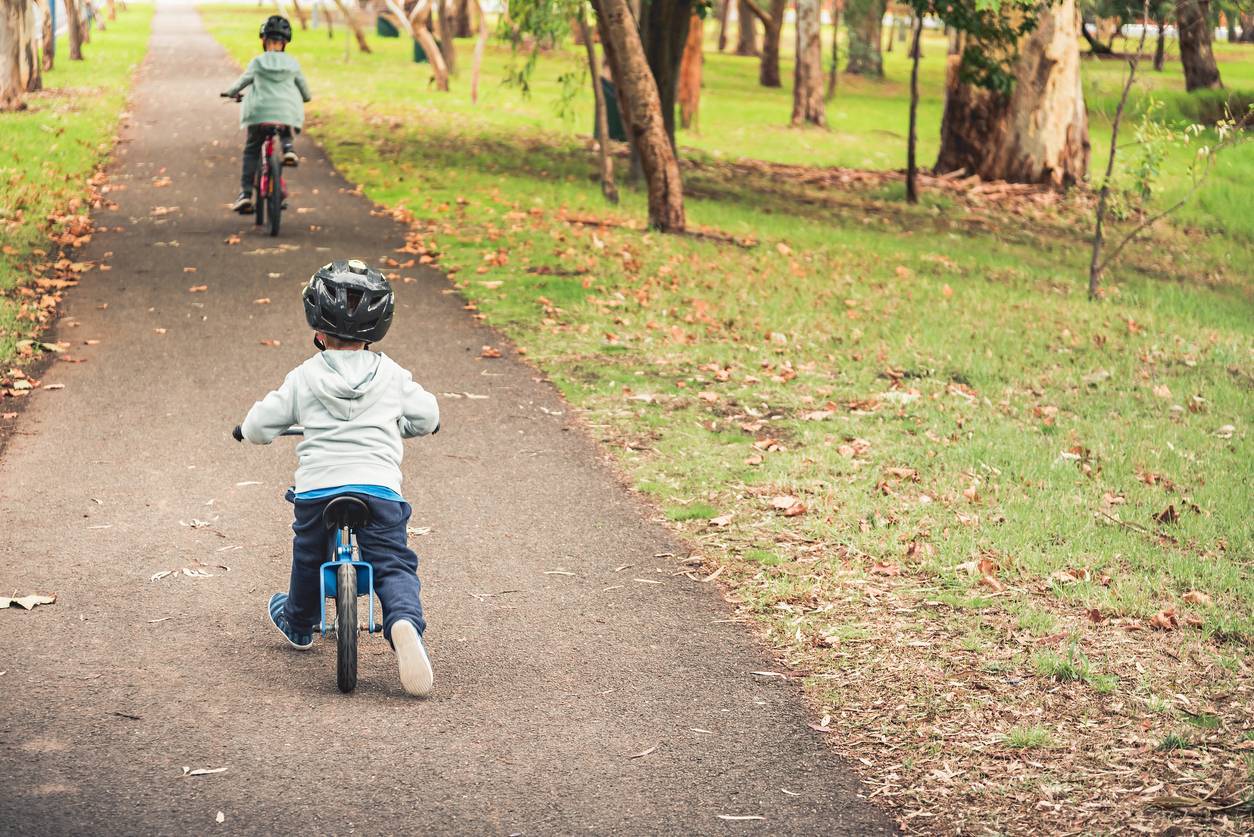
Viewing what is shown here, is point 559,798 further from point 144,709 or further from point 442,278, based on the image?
point 442,278

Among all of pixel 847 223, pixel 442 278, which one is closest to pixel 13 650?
pixel 442 278

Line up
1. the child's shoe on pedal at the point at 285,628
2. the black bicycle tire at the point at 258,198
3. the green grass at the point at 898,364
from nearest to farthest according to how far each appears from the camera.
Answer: the child's shoe on pedal at the point at 285,628, the green grass at the point at 898,364, the black bicycle tire at the point at 258,198

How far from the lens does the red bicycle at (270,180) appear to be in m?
12.7

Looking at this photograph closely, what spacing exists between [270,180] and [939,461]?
7842 millimetres

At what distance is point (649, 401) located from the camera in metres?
8.80

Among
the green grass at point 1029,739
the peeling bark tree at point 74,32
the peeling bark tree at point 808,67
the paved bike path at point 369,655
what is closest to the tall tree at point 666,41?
the paved bike path at point 369,655

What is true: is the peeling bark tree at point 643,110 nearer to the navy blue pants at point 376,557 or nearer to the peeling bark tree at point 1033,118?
the peeling bark tree at point 1033,118

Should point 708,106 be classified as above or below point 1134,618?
above

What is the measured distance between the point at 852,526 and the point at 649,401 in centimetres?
244

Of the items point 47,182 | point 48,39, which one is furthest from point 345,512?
point 48,39

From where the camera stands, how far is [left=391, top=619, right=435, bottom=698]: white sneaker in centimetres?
455

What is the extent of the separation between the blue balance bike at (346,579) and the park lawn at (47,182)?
493cm

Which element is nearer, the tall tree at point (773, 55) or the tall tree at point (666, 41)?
the tall tree at point (666, 41)

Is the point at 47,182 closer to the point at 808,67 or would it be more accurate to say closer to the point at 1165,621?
the point at 1165,621
